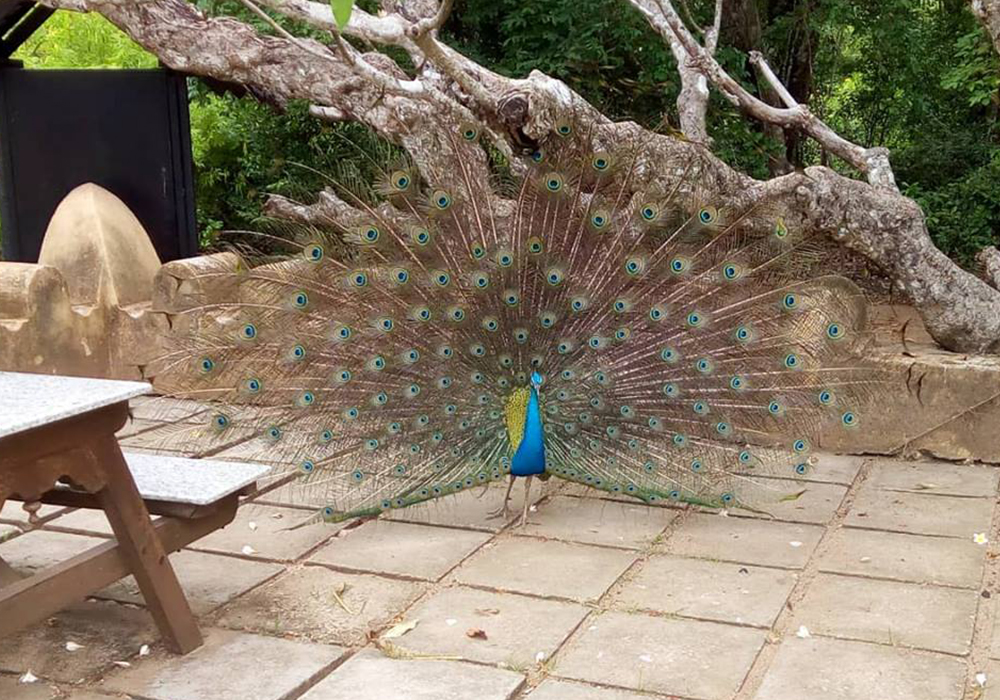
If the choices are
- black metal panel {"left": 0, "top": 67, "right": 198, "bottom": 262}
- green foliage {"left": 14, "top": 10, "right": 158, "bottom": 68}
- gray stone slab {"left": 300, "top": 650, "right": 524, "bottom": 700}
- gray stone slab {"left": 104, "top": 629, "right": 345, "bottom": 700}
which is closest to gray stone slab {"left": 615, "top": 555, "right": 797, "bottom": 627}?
gray stone slab {"left": 300, "top": 650, "right": 524, "bottom": 700}

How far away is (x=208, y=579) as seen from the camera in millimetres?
4246

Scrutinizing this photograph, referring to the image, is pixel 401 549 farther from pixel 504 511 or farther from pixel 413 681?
pixel 413 681

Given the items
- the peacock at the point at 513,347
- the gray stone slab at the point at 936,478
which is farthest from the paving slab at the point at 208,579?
the gray stone slab at the point at 936,478

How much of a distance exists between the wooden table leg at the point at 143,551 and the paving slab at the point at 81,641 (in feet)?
0.54

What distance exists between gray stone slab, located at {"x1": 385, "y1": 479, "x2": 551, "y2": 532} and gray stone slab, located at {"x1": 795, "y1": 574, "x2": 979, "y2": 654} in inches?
54.3

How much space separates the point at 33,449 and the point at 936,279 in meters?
4.57

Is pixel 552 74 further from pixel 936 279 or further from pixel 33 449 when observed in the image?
pixel 33 449

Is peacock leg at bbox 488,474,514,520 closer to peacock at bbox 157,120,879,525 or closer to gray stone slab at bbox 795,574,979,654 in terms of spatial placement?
peacock at bbox 157,120,879,525

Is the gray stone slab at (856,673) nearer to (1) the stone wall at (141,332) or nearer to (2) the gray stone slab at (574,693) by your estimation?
(2) the gray stone slab at (574,693)

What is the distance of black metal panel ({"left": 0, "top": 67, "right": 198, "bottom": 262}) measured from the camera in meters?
7.41

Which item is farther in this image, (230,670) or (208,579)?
(208,579)

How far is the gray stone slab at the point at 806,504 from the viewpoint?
194 inches

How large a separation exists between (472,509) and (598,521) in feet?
1.84

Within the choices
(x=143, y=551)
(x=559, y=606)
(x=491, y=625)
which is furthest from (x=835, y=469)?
(x=143, y=551)
